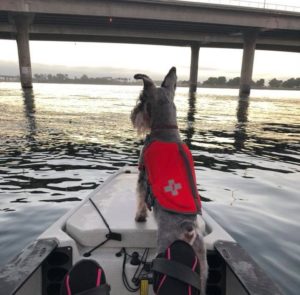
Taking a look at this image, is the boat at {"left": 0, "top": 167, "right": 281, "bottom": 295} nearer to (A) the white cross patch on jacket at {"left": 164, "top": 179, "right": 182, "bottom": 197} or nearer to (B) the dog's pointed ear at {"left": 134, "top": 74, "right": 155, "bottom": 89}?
(A) the white cross patch on jacket at {"left": 164, "top": 179, "right": 182, "bottom": 197}

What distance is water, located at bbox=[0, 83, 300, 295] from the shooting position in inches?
250

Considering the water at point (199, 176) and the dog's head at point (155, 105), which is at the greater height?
the dog's head at point (155, 105)

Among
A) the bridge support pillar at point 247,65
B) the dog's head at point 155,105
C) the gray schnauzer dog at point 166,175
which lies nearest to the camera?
the gray schnauzer dog at point 166,175

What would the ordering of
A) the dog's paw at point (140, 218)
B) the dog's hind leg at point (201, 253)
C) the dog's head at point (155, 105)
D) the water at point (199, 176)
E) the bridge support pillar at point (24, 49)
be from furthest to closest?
the bridge support pillar at point (24, 49) → the water at point (199, 176) → the dog's paw at point (140, 218) → the dog's head at point (155, 105) → the dog's hind leg at point (201, 253)

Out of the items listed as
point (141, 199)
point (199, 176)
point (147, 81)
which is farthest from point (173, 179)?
point (199, 176)

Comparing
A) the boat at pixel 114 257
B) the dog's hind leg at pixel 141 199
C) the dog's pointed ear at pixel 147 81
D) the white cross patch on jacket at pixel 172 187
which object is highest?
the dog's pointed ear at pixel 147 81

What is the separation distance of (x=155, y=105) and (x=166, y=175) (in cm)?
122

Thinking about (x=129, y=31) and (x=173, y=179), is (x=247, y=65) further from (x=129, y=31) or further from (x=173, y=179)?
(x=173, y=179)

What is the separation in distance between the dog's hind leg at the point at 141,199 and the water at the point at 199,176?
2513mm

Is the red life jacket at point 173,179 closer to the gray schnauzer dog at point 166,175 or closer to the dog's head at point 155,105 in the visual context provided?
the gray schnauzer dog at point 166,175

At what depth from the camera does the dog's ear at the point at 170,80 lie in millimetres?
4707

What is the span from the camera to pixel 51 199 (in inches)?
326

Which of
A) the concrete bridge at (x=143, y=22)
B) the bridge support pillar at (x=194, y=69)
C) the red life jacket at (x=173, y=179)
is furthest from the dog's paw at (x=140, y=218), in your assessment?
the bridge support pillar at (x=194, y=69)

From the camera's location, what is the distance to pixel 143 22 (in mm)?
60375
